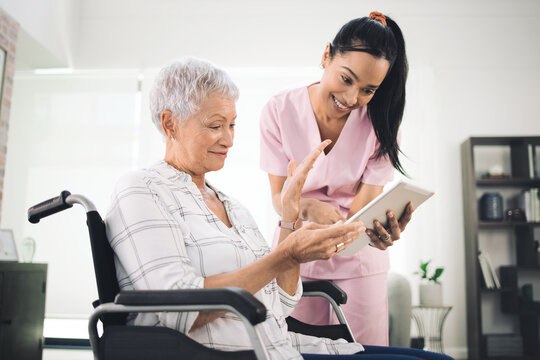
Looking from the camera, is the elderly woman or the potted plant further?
the potted plant

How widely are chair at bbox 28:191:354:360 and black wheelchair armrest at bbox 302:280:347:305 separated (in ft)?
1.66

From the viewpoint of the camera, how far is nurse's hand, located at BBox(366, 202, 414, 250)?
4.83ft

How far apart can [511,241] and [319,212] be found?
373 cm

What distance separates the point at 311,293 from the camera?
1478mm

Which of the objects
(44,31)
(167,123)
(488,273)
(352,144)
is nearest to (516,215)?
(488,273)

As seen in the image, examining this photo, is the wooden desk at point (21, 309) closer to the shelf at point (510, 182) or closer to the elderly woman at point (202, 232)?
the elderly woman at point (202, 232)

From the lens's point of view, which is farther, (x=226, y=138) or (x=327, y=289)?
(x=327, y=289)

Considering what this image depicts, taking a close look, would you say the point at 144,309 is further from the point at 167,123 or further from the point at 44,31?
the point at 44,31

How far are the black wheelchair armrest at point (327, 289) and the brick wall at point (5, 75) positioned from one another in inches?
121

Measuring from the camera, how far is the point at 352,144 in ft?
5.56

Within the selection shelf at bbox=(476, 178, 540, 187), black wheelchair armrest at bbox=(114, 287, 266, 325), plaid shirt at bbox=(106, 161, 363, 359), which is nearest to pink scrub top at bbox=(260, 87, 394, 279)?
plaid shirt at bbox=(106, 161, 363, 359)

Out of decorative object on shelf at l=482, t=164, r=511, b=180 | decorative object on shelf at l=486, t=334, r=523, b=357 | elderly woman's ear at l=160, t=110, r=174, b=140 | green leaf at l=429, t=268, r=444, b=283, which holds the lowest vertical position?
decorative object on shelf at l=486, t=334, r=523, b=357

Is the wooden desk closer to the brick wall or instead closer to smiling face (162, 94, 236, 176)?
the brick wall

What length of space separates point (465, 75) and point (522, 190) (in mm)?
1279
